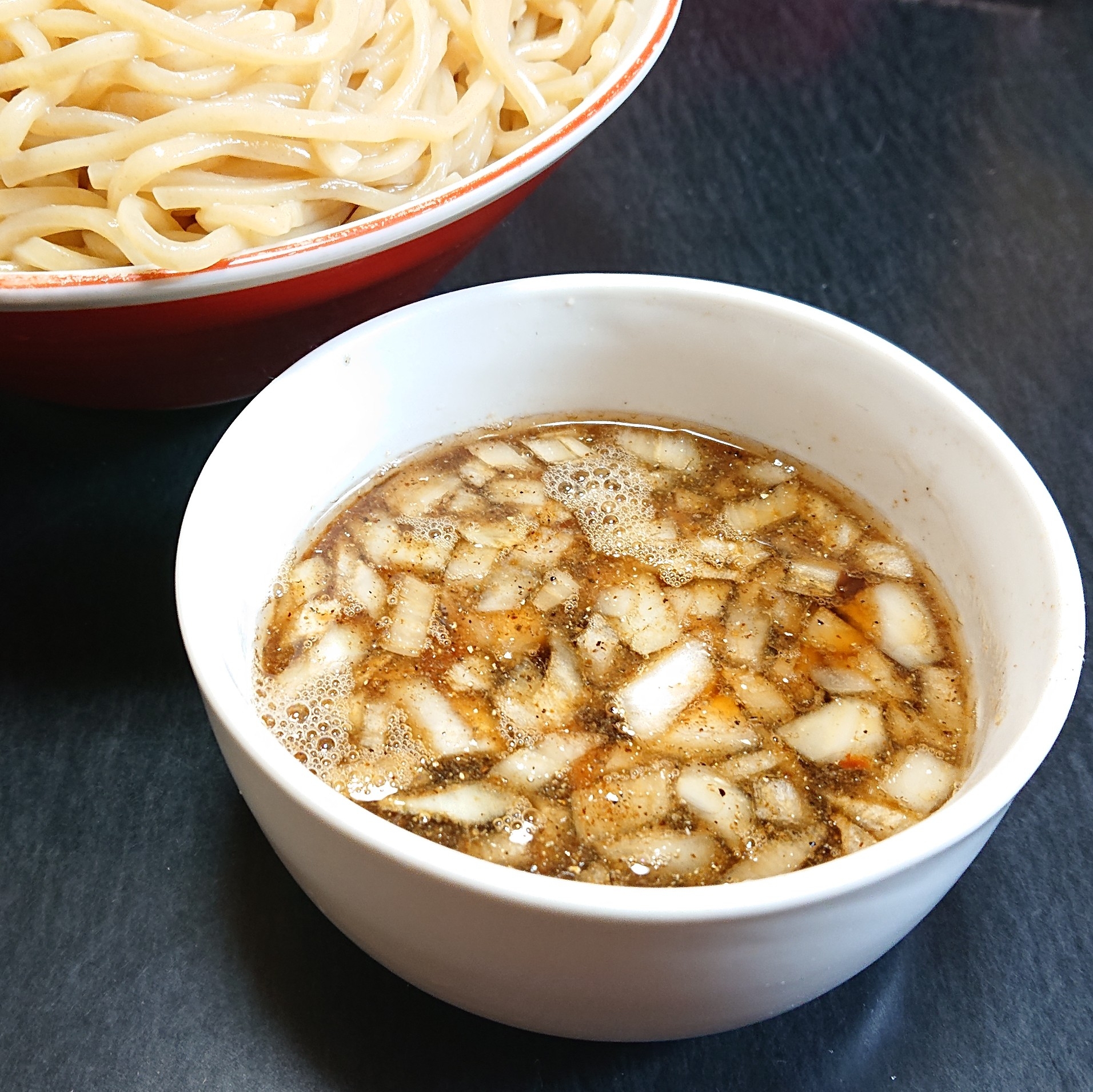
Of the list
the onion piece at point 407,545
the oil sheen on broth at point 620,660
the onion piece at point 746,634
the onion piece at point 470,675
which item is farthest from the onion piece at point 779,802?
the onion piece at point 407,545

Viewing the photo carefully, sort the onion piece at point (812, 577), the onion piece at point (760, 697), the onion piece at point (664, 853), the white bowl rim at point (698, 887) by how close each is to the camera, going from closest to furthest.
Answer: the white bowl rim at point (698, 887), the onion piece at point (664, 853), the onion piece at point (760, 697), the onion piece at point (812, 577)

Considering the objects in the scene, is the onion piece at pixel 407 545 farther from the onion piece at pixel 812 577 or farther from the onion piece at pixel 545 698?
the onion piece at pixel 812 577

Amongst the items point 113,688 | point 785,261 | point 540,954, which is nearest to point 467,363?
point 113,688

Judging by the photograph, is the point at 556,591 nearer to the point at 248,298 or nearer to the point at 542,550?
the point at 542,550

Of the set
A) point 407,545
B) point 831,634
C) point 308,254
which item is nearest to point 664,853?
point 831,634

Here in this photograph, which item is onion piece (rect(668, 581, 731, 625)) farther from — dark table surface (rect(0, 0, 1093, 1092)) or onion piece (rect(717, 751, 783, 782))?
dark table surface (rect(0, 0, 1093, 1092))

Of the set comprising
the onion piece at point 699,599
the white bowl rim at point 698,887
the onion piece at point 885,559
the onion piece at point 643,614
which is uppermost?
the white bowl rim at point 698,887

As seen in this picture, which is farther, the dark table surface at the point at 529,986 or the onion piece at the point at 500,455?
the onion piece at the point at 500,455

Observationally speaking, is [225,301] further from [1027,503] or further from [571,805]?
[1027,503]
